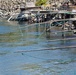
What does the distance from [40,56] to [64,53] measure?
235 cm

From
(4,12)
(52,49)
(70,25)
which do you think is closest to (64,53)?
(52,49)

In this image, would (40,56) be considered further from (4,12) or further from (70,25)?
(4,12)

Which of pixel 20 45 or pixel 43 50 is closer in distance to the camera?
pixel 43 50

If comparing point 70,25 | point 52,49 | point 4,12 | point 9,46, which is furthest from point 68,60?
point 4,12

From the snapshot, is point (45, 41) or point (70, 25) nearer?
point (45, 41)

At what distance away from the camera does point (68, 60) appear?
35.3m

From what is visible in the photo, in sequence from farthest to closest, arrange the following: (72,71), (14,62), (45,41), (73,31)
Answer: (73,31), (45,41), (14,62), (72,71)

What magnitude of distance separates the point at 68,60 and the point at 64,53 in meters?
3.59

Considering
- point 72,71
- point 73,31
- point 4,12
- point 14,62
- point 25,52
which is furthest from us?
point 4,12

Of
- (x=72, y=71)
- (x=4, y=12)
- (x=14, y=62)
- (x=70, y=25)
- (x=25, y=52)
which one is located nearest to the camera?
(x=72, y=71)

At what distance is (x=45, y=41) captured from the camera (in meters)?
49.2

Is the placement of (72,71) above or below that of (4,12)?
above

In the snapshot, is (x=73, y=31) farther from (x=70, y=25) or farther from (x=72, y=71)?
(x=72, y=71)

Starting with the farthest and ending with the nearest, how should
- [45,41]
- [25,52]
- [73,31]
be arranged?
[73,31] < [45,41] < [25,52]
